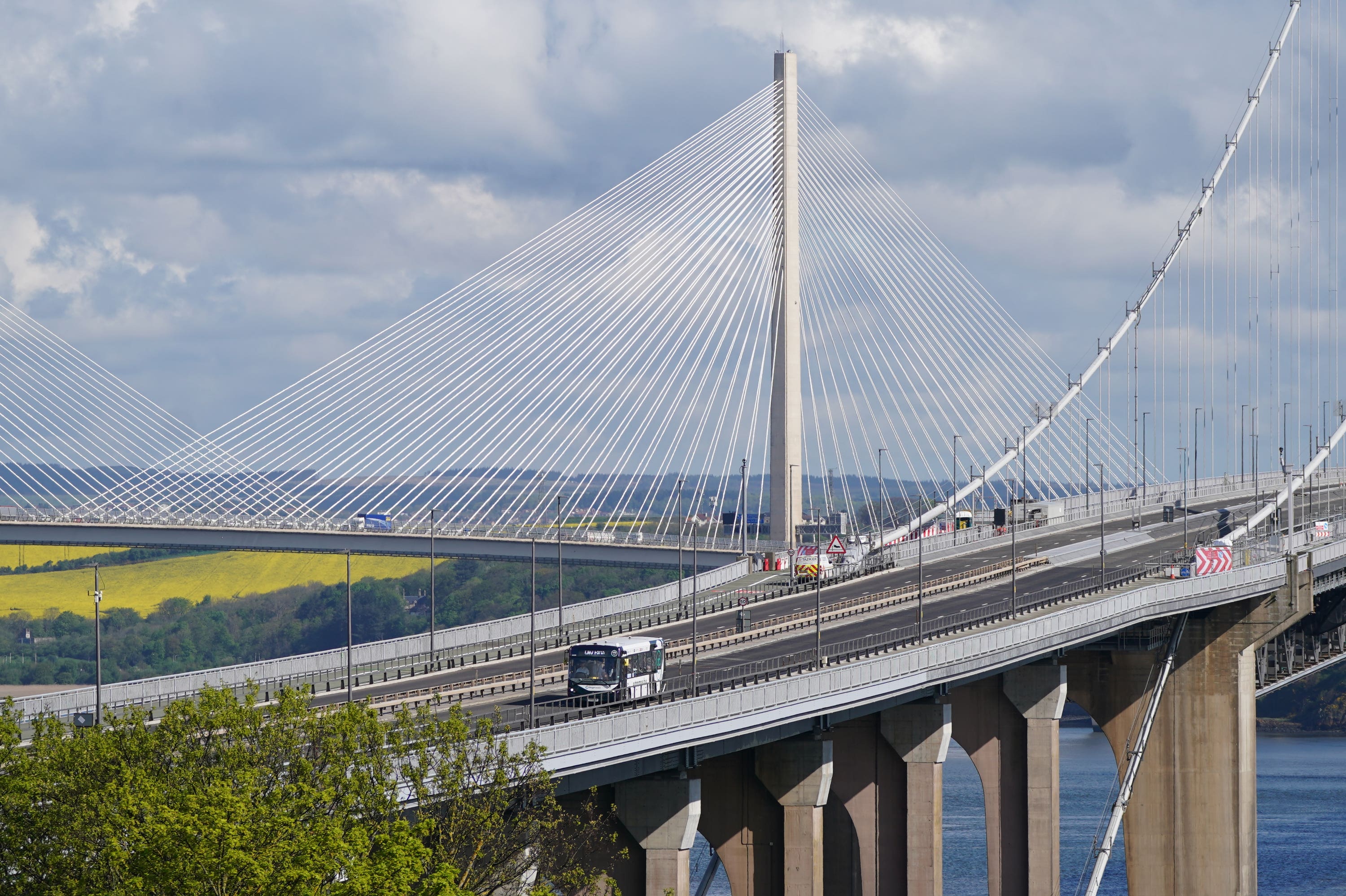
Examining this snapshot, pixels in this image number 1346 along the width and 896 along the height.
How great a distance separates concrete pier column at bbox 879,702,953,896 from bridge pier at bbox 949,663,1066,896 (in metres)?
9.10

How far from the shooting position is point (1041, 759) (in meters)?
74.5

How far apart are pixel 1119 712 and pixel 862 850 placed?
68.4 ft

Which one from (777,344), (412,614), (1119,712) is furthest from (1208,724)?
(412,614)

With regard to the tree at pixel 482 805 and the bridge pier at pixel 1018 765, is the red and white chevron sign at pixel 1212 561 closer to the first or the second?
the bridge pier at pixel 1018 765

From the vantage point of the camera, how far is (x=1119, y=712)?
8331cm

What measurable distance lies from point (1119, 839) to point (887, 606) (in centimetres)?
3706

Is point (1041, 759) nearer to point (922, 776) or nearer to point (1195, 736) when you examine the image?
point (922, 776)

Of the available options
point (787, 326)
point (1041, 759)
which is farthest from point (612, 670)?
point (787, 326)

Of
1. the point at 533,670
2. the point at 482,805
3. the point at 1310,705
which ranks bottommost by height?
the point at 1310,705

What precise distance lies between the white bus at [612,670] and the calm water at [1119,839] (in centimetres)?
3423

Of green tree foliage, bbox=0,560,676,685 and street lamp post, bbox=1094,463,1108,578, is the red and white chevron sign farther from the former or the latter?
green tree foliage, bbox=0,560,676,685

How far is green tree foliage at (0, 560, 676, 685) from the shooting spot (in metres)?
144

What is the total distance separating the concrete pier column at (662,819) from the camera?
49.3m

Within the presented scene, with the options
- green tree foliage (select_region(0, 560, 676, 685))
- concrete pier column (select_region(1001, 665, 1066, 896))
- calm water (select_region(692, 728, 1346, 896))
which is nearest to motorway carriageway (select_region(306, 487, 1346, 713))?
concrete pier column (select_region(1001, 665, 1066, 896))
